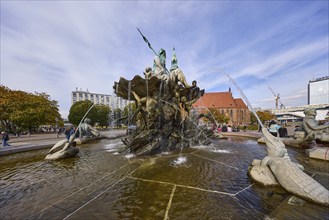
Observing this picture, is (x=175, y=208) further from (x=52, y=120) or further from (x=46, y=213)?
(x=52, y=120)

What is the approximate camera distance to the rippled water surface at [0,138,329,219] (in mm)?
3270

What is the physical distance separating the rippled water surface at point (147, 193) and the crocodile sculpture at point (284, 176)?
0.20m

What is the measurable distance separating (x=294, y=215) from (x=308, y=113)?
8014 millimetres

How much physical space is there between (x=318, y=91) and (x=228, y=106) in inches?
4052

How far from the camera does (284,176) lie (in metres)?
3.94

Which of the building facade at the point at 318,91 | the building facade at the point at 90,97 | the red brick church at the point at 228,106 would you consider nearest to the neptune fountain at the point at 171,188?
the red brick church at the point at 228,106

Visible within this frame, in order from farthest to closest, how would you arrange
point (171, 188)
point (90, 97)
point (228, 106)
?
point (90, 97) < point (228, 106) < point (171, 188)

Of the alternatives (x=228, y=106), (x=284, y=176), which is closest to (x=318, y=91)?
(x=228, y=106)

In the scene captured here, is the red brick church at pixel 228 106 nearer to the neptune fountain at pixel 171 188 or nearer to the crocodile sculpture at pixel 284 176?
the neptune fountain at pixel 171 188

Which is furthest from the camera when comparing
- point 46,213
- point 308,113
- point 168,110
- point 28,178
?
point 168,110

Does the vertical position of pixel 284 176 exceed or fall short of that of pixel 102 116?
it falls short

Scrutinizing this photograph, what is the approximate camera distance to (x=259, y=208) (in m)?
3.39

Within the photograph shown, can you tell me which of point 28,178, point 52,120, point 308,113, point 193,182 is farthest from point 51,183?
point 52,120

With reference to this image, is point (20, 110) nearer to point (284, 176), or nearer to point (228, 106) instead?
point (284, 176)
